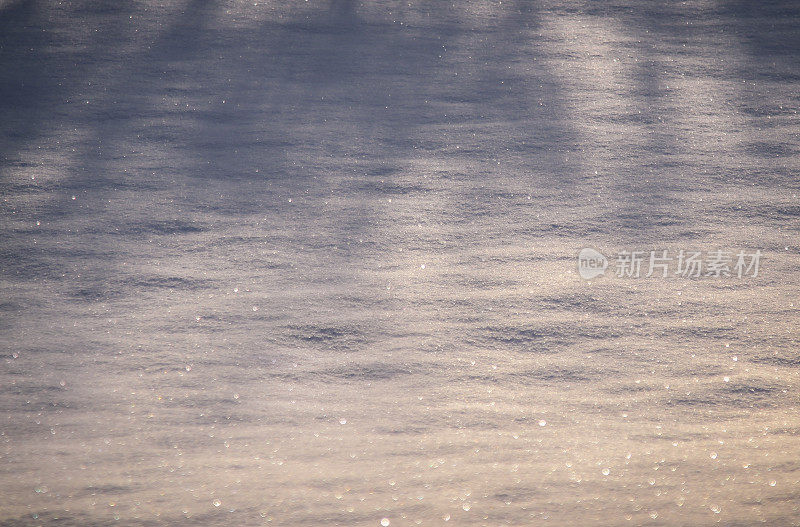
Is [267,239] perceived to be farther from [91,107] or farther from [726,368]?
[726,368]

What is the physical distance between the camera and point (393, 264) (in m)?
3.09

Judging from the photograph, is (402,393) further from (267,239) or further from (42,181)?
(42,181)

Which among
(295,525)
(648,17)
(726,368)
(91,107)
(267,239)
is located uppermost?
(648,17)

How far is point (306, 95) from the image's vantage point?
167 inches

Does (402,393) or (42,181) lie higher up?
(42,181)

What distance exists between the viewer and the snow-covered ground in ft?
7.12

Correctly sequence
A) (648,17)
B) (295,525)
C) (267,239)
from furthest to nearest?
1. (648,17)
2. (267,239)
3. (295,525)

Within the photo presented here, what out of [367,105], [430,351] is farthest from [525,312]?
[367,105]

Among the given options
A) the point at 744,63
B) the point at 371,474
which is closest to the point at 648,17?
the point at 744,63

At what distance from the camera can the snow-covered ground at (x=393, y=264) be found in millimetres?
2170

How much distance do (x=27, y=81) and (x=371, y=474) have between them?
3937mm

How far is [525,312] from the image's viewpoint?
9.26 ft

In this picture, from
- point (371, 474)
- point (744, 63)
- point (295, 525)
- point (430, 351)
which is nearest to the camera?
point (295, 525)

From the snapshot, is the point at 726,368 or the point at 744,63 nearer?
the point at 726,368
